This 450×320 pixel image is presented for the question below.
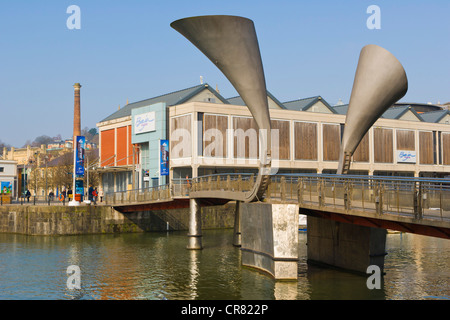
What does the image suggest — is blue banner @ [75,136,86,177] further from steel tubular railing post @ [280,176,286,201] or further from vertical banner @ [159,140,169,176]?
steel tubular railing post @ [280,176,286,201]

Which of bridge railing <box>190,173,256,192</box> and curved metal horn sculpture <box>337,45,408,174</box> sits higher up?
curved metal horn sculpture <box>337,45,408,174</box>

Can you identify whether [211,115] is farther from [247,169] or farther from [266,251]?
[266,251]

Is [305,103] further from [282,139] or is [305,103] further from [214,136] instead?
[214,136]

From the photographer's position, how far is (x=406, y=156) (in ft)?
245

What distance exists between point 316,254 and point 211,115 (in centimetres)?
3131

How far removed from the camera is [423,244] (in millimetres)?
41062

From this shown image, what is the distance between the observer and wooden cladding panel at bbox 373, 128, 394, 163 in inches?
2852

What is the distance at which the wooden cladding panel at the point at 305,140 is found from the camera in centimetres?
6631

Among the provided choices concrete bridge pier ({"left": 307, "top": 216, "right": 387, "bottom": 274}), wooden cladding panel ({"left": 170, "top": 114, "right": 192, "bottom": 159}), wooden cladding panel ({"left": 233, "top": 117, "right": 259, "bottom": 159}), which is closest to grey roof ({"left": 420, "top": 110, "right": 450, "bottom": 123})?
wooden cladding panel ({"left": 233, "top": 117, "right": 259, "bottom": 159})

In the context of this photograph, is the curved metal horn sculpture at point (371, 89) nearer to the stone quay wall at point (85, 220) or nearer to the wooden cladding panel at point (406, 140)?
the stone quay wall at point (85, 220)

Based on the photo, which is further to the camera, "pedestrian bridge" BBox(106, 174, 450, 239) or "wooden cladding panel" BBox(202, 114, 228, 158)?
"wooden cladding panel" BBox(202, 114, 228, 158)

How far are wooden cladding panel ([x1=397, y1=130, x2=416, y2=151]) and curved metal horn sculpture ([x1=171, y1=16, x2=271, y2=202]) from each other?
170ft

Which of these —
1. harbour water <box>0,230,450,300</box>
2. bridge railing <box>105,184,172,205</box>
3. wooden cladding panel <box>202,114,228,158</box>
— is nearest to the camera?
harbour water <box>0,230,450,300</box>

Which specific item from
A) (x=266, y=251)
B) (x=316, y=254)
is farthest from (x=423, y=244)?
(x=266, y=251)
